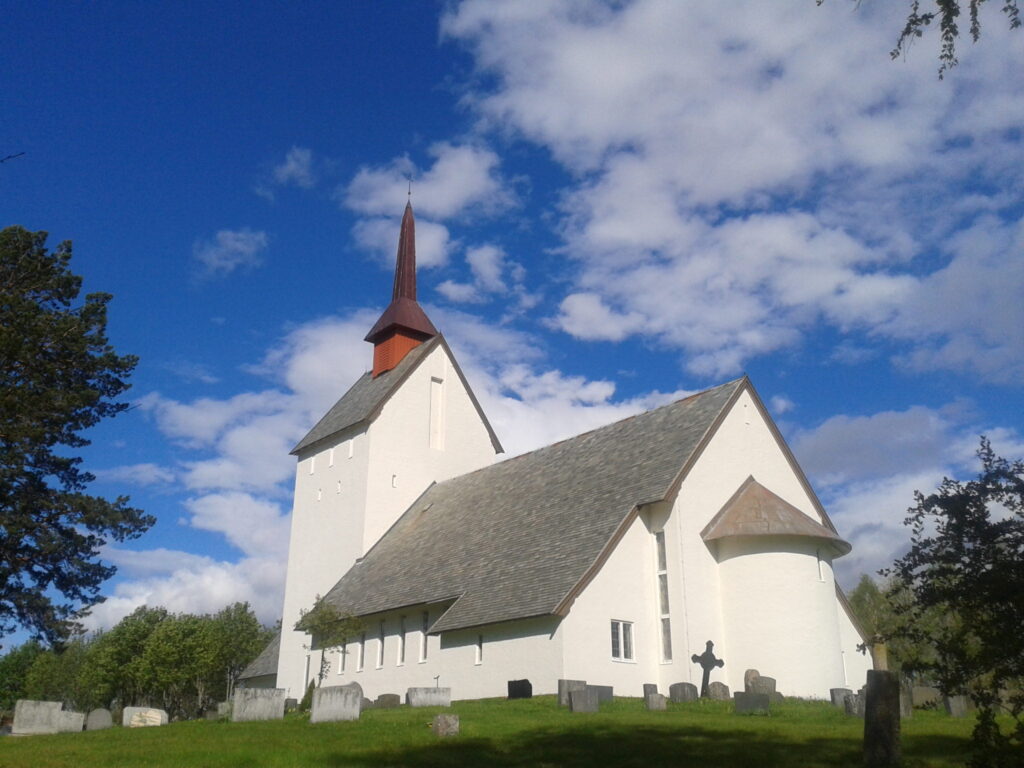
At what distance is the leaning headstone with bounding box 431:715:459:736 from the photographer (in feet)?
52.3

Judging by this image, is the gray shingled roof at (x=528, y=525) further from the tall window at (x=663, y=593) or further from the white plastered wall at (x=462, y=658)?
the tall window at (x=663, y=593)

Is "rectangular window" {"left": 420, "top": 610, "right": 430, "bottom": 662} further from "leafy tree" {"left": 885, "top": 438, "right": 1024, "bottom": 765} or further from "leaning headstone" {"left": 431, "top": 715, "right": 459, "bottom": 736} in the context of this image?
"leafy tree" {"left": 885, "top": 438, "right": 1024, "bottom": 765}

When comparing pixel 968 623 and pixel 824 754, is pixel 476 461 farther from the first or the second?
pixel 968 623

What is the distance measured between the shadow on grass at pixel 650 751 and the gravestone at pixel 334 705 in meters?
4.38

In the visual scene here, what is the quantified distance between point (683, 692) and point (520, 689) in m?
4.11

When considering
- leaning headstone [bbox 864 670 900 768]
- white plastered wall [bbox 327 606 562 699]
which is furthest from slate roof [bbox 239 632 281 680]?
leaning headstone [bbox 864 670 900 768]

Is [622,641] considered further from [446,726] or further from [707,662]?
[446,726]

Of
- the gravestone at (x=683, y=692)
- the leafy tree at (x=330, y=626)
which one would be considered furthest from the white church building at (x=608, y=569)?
the gravestone at (x=683, y=692)

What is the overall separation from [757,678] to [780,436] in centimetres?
A: 997

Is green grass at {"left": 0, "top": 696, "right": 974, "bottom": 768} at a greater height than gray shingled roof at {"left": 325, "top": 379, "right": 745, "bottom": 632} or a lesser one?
lesser

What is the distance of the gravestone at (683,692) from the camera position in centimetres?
2225

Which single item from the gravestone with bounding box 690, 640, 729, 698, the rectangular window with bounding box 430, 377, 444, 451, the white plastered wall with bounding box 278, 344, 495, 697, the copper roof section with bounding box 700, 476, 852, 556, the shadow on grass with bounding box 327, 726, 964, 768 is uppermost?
the rectangular window with bounding box 430, 377, 444, 451

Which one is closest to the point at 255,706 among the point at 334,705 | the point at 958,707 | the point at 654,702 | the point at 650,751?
the point at 334,705

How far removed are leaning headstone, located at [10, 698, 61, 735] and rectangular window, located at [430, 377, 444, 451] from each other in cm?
2315
